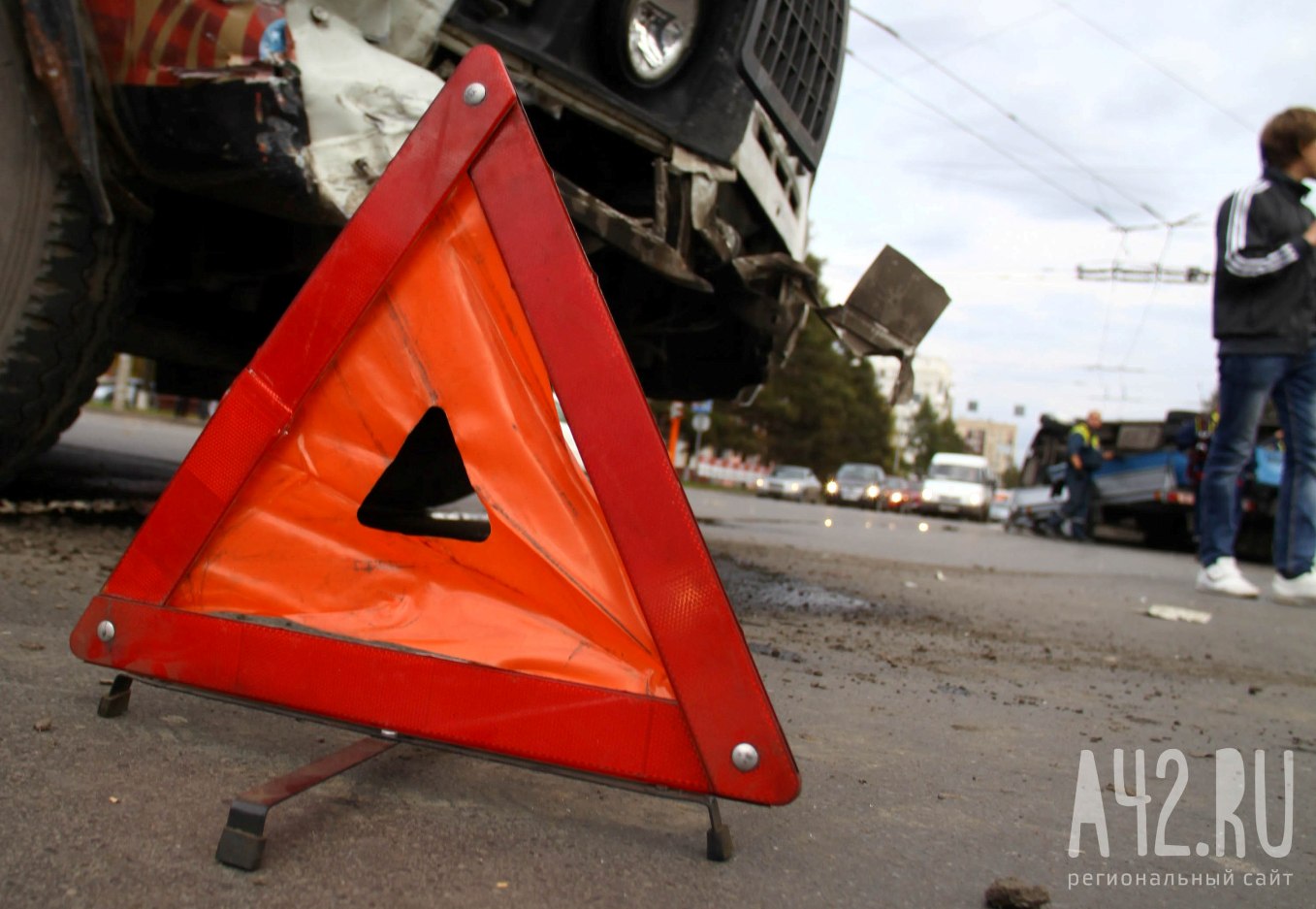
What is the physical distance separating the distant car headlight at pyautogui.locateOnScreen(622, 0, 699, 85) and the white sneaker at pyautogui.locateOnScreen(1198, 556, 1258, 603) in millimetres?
3536

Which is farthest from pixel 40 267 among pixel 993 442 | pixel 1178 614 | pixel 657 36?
pixel 993 442

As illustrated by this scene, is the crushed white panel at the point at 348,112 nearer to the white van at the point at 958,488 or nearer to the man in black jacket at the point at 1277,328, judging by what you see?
the man in black jacket at the point at 1277,328

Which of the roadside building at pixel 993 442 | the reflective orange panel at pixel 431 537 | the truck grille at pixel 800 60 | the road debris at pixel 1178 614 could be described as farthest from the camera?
the roadside building at pixel 993 442

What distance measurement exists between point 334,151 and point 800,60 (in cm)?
199

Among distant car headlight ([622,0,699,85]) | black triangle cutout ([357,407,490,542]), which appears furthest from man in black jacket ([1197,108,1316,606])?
black triangle cutout ([357,407,490,542])

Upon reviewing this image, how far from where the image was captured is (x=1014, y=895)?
1.54 m

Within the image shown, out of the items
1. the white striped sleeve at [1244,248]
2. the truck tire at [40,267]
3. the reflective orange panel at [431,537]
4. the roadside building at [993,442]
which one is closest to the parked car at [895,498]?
the white striped sleeve at [1244,248]

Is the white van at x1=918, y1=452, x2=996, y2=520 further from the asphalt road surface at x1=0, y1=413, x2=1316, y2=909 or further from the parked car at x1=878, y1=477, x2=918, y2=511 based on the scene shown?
the asphalt road surface at x1=0, y1=413, x2=1316, y2=909

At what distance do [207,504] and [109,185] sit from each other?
1.65m

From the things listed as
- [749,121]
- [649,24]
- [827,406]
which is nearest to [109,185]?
[649,24]

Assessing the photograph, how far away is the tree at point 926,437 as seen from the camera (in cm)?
12050

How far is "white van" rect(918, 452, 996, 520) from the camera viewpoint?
104 feet

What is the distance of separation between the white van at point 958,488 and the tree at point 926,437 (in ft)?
286

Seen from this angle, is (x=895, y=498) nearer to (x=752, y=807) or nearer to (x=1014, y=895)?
(x=752, y=807)
